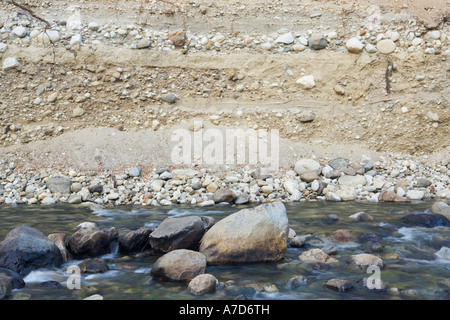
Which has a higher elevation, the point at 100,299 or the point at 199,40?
the point at 199,40

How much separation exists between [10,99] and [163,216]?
5.83 meters

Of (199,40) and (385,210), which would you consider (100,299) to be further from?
(199,40)

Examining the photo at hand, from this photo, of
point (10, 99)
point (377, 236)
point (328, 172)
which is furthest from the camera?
point (10, 99)

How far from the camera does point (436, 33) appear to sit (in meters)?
10.5

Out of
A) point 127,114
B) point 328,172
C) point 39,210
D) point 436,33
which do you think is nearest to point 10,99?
point 127,114

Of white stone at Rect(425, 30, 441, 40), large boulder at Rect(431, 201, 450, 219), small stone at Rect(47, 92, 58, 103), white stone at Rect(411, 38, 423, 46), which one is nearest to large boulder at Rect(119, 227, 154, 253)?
large boulder at Rect(431, 201, 450, 219)

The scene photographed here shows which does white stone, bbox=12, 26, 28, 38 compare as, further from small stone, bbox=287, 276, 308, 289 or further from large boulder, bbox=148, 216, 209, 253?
small stone, bbox=287, 276, 308, 289

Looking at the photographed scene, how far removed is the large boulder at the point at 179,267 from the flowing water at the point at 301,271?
9cm

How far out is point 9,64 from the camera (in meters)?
9.77

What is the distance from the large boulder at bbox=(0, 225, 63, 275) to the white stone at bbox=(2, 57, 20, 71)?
6.87 metres

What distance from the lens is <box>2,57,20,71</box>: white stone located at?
9766mm

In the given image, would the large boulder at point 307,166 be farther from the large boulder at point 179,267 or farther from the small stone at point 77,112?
the small stone at point 77,112

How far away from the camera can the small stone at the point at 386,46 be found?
10.4m

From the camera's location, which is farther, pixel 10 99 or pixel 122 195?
pixel 10 99
